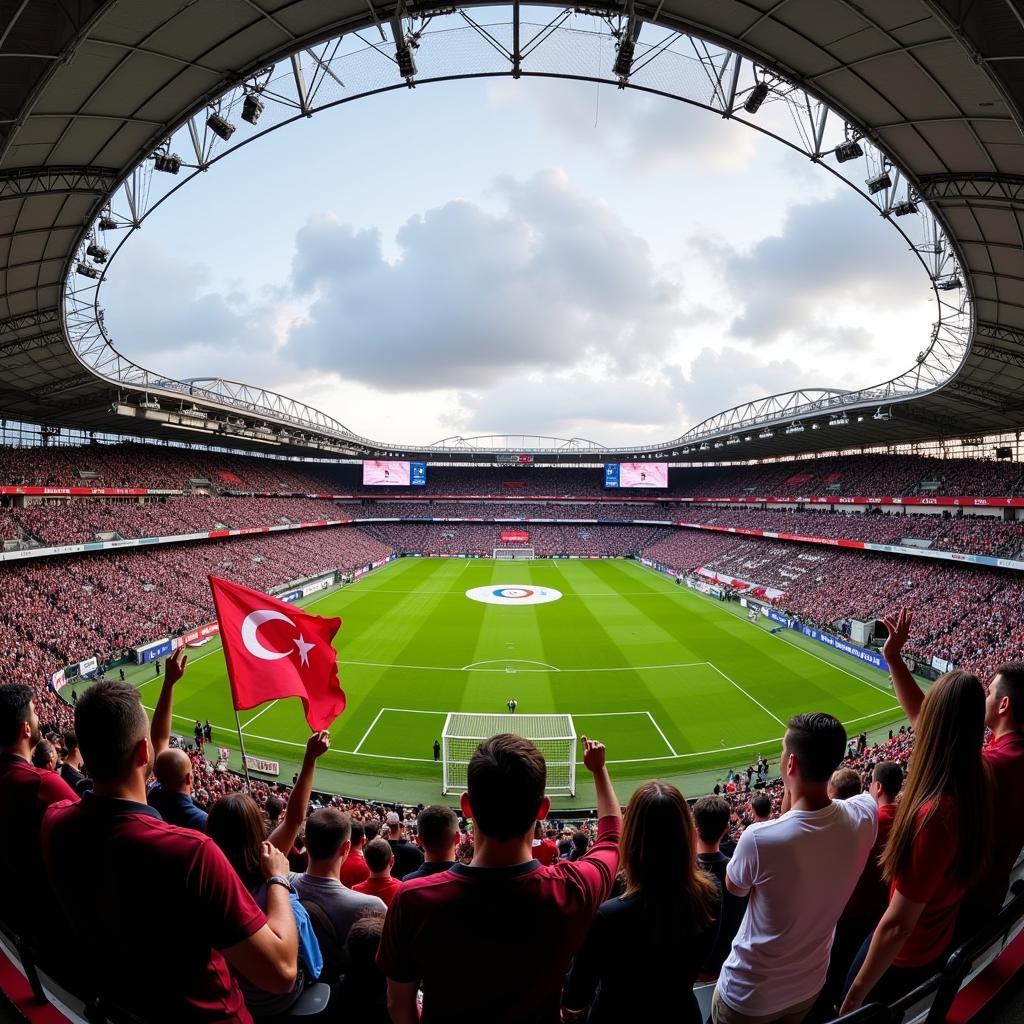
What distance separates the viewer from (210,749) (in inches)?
778

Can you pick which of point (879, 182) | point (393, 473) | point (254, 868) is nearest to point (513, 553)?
point (393, 473)

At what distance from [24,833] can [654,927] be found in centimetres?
324

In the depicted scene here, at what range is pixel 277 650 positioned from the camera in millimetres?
7848

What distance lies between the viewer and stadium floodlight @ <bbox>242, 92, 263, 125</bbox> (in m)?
12.1

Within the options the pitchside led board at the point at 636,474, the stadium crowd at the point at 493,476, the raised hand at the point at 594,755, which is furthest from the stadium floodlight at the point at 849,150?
the pitchside led board at the point at 636,474

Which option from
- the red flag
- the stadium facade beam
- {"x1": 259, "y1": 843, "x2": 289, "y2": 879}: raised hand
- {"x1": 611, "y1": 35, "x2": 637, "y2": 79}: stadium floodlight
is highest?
{"x1": 611, "y1": 35, "x2": 637, "y2": 79}: stadium floodlight

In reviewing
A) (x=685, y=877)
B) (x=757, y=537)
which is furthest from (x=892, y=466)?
(x=685, y=877)

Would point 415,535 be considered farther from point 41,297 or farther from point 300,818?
point 300,818

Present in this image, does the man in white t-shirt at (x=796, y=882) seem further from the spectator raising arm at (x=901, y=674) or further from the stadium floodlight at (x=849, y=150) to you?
the stadium floodlight at (x=849, y=150)

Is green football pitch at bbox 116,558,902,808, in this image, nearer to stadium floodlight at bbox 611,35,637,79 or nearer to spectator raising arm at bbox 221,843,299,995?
spectator raising arm at bbox 221,843,299,995

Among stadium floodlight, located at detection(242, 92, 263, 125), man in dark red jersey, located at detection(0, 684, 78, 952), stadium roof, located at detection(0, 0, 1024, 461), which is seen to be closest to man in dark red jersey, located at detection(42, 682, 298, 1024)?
man in dark red jersey, located at detection(0, 684, 78, 952)

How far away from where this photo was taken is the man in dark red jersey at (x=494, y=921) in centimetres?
187

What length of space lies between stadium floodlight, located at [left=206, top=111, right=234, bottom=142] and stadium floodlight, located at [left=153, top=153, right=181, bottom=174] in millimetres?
1818

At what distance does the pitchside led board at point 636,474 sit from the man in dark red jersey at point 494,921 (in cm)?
7067
